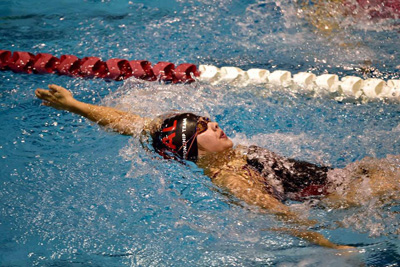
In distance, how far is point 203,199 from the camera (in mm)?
3035

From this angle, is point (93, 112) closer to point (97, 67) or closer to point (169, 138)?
point (169, 138)

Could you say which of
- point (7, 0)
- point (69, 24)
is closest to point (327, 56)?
point (69, 24)

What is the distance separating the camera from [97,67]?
14.3ft

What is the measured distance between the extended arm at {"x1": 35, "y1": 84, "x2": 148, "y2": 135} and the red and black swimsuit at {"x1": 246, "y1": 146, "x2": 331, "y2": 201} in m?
0.89

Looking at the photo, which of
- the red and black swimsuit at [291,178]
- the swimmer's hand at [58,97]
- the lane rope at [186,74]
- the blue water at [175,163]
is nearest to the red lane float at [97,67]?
the lane rope at [186,74]

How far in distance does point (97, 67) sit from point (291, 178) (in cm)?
251

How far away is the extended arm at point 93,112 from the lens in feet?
9.62

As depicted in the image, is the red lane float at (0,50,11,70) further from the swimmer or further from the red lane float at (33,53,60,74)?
the swimmer

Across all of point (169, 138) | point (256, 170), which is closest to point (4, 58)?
point (169, 138)

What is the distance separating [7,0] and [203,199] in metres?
4.62

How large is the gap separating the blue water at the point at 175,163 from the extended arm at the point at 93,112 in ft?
0.64

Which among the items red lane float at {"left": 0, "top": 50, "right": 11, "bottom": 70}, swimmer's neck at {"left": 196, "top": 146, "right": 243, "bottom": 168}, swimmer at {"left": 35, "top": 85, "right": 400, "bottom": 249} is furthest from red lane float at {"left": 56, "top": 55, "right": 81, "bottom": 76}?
swimmer's neck at {"left": 196, "top": 146, "right": 243, "bottom": 168}

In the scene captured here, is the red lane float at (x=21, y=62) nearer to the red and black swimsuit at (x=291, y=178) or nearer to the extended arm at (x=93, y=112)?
the extended arm at (x=93, y=112)

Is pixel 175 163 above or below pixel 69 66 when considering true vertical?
below
